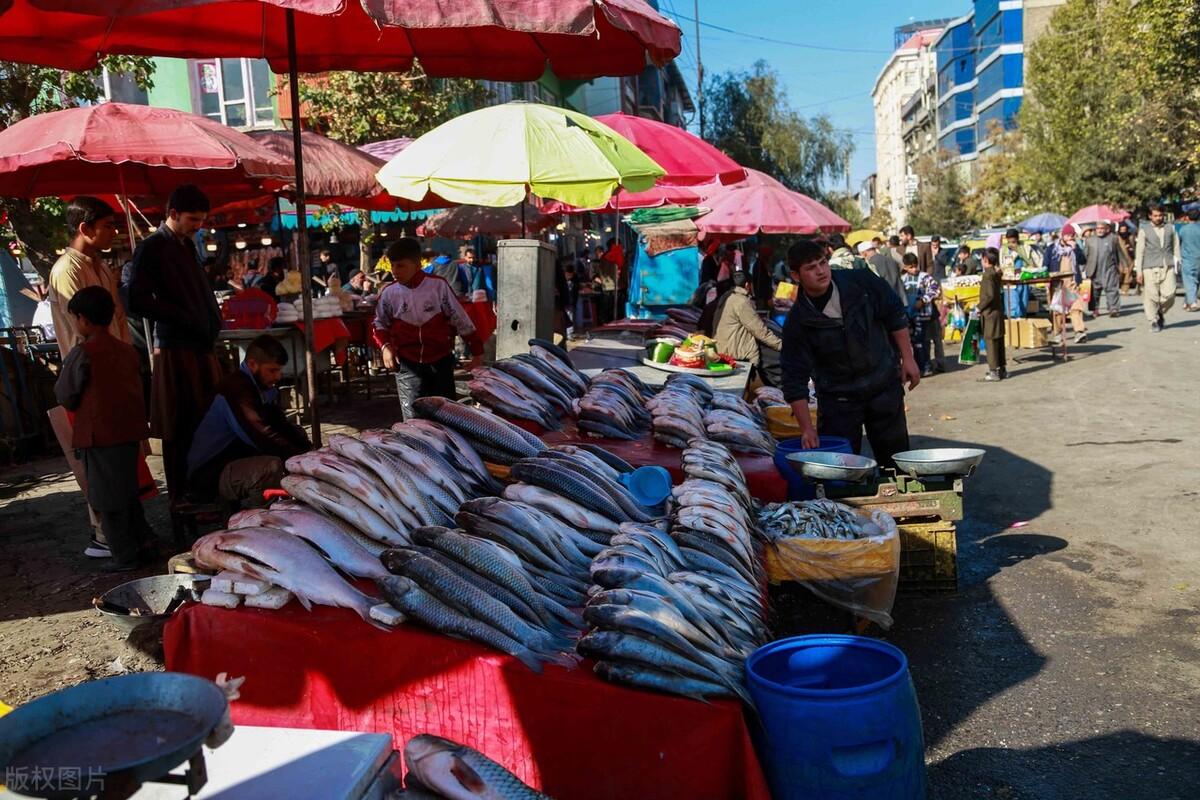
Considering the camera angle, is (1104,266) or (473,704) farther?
(1104,266)

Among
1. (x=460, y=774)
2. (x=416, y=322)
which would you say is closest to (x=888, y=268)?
(x=416, y=322)

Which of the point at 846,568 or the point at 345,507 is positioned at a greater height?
the point at 345,507

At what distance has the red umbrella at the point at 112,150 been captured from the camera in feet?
25.3

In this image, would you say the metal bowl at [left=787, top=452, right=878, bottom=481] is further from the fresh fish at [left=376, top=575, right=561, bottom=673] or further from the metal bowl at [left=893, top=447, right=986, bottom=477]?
the fresh fish at [left=376, top=575, right=561, bottom=673]

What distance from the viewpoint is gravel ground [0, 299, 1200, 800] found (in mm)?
4078

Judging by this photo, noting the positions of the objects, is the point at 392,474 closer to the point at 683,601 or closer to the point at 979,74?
the point at 683,601

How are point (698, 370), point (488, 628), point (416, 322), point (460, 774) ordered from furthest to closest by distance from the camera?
point (698, 370), point (416, 322), point (488, 628), point (460, 774)

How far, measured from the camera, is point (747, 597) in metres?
3.96

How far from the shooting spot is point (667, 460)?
5801 mm

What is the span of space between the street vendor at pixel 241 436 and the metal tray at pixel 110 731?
12.9ft

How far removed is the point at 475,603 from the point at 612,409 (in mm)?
3157

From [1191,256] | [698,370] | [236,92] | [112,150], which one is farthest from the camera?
[236,92]

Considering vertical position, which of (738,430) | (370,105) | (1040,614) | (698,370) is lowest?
(1040,614)

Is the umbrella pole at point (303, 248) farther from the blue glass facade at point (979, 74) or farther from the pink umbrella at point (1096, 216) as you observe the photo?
the blue glass facade at point (979, 74)
